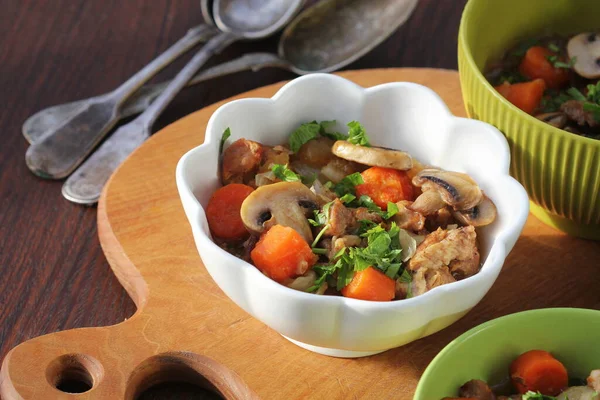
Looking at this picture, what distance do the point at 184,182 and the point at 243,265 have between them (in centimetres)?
33

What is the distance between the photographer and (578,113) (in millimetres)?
2402

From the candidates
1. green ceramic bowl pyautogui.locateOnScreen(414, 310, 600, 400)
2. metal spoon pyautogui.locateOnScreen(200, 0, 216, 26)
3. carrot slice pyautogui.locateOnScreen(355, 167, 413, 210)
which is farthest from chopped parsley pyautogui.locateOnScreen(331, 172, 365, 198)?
metal spoon pyautogui.locateOnScreen(200, 0, 216, 26)

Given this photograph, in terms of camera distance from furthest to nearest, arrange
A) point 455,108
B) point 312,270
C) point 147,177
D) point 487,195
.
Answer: point 455,108, point 147,177, point 487,195, point 312,270

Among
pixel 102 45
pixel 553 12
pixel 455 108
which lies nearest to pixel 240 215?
pixel 455 108

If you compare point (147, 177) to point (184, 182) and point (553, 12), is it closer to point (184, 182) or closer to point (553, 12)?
point (184, 182)

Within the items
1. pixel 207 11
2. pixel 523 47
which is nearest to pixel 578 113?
pixel 523 47

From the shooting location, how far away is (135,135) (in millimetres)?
2947

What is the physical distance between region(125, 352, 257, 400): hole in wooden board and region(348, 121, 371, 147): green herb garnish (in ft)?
2.27

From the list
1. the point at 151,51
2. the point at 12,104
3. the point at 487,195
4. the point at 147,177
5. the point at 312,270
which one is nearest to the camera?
the point at 312,270

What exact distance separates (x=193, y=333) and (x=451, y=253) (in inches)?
27.1

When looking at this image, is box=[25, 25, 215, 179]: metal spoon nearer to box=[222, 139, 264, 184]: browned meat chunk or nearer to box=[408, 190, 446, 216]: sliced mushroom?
box=[222, 139, 264, 184]: browned meat chunk

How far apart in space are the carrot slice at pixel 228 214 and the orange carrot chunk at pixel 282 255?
0.48ft

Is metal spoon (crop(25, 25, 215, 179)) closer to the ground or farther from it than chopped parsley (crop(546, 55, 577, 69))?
closer to the ground

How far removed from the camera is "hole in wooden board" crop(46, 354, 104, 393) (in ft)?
7.04
